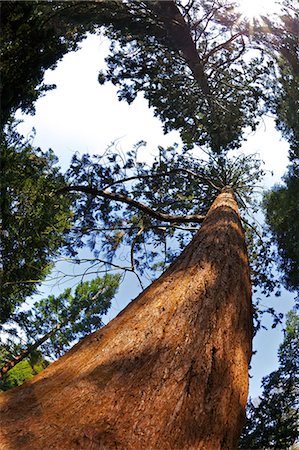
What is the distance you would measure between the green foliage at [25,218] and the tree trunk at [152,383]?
10.5 ft

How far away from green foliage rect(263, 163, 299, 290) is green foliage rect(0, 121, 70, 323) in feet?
15.1

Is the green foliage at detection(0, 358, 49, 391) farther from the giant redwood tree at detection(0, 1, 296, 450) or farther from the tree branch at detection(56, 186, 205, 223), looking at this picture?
the giant redwood tree at detection(0, 1, 296, 450)

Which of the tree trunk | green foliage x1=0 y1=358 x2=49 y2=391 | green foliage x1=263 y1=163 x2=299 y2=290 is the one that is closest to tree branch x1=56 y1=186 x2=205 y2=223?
green foliage x1=263 y1=163 x2=299 y2=290

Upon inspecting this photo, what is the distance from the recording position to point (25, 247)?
5535 mm

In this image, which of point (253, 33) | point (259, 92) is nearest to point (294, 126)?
point (259, 92)

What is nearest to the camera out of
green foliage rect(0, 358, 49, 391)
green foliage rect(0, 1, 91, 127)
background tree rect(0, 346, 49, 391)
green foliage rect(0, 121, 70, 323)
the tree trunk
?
the tree trunk

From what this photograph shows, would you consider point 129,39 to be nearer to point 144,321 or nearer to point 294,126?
point 294,126

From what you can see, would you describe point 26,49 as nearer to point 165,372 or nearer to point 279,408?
point 165,372

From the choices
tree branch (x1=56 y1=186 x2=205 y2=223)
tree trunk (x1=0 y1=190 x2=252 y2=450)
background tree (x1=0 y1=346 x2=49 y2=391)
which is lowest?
tree trunk (x1=0 y1=190 x2=252 y2=450)

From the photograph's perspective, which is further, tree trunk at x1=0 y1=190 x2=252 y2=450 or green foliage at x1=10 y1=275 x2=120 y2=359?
green foliage at x1=10 y1=275 x2=120 y2=359

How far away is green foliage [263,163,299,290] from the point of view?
7645 mm

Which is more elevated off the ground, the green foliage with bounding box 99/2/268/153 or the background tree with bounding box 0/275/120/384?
the green foliage with bounding box 99/2/268/153

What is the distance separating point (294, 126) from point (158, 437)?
6.76 meters

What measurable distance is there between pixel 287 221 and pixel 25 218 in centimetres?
546
